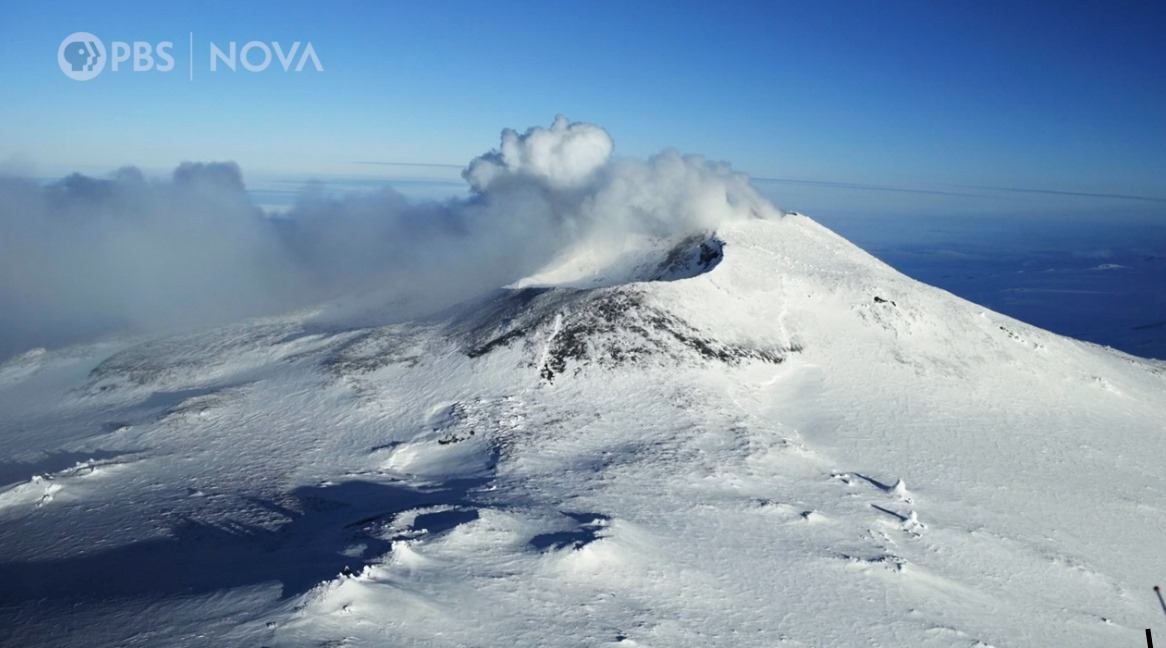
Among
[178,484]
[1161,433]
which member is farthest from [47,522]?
[1161,433]

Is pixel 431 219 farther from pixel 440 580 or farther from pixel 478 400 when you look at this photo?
pixel 440 580

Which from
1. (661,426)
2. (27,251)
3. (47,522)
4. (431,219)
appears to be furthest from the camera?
(27,251)

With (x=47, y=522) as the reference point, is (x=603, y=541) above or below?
above

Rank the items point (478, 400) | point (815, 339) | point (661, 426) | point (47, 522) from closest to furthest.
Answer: point (47, 522), point (661, 426), point (478, 400), point (815, 339)
